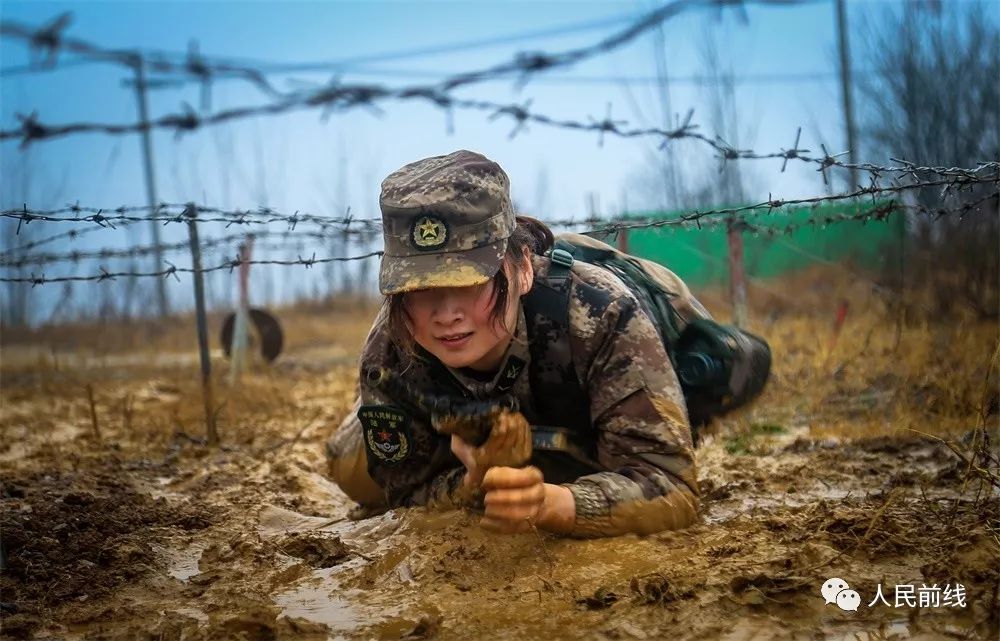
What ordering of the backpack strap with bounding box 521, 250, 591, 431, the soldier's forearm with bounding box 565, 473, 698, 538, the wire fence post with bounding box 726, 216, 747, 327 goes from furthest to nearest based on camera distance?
the wire fence post with bounding box 726, 216, 747, 327
the backpack strap with bounding box 521, 250, 591, 431
the soldier's forearm with bounding box 565, 473, 698, 538

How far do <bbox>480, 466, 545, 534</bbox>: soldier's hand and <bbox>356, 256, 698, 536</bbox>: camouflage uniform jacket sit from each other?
0.77 ft

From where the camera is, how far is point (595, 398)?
117 inches

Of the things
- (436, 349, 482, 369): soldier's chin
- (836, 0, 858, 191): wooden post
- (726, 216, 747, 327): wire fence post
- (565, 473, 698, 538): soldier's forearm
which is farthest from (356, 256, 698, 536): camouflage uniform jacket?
(836, 0, 858, 191): wooden post

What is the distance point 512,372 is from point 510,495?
565 millimetres

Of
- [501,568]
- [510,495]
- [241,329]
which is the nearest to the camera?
[510,495]

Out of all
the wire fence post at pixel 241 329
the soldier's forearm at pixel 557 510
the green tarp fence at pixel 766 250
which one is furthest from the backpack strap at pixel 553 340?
the green tarp fence at pixel 766 250

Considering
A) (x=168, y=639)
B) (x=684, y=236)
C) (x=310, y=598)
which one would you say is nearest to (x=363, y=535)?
(x=310, y=598)

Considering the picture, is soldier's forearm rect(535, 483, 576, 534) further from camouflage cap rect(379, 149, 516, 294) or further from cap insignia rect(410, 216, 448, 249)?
cap insignia rect(410, 216, 448, 249)

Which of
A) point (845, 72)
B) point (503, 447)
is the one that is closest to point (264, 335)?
point (503, 447)

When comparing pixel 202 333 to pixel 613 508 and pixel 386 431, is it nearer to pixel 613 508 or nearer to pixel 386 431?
pixel 386 431

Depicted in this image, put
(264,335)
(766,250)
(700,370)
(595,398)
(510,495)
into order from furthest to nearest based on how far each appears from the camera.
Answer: (766,250)
(264,335)
(700,370)
(595,398)
(510,495)

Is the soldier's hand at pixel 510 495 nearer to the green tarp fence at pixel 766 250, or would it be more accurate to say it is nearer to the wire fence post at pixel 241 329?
the wire fence post at pixel 241 329

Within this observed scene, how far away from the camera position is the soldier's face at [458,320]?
2703mm

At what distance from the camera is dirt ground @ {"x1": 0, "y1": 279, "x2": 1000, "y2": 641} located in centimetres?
242
